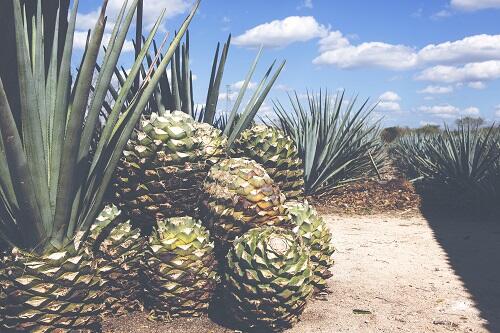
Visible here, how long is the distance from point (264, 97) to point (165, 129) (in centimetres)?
86

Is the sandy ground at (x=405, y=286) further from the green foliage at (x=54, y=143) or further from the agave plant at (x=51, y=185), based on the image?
the green foliage at (x=54, y=143)

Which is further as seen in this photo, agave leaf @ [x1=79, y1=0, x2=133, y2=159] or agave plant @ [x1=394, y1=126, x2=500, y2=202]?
agave plant @ [x1=394, y1=126, x2=500, y2=202]

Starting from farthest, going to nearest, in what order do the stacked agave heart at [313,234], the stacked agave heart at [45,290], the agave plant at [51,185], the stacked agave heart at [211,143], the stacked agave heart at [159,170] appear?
the stacked agave heart at [313,234] → the stacked agave heart at [211,143] → the stacked agave heart at [159,170] → the stacked agave heart at [45,290] → the agave plant at [51,185]

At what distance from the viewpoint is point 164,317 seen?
276 centimetres

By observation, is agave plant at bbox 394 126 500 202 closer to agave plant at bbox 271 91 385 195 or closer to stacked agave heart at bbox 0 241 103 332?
agave plant at bbox 271 91 385 195

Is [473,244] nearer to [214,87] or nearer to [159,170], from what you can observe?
[214,87]

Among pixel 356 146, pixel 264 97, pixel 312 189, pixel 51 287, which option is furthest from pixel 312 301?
pixel 356 146

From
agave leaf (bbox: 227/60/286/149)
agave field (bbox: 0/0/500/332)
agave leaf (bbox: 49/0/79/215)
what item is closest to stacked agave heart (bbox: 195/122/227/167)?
agave field (bbox: 0/0/500/332)

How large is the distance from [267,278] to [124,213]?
964 mm

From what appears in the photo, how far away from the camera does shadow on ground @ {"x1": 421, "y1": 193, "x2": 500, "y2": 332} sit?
3.60 meters

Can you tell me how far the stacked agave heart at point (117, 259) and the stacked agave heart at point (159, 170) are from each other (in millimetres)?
128

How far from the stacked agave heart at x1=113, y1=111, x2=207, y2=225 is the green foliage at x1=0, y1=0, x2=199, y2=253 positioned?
32 cm

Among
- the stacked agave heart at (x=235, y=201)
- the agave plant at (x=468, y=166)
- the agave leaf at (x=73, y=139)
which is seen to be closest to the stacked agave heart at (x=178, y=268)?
the stacked agave heart at (x=235, y=201)

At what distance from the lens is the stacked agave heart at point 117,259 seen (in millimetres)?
2590
